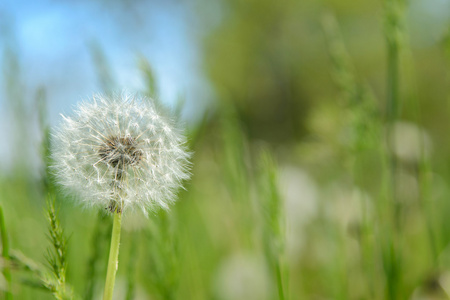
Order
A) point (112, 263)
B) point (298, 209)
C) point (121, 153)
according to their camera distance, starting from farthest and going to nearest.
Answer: point (298, 209) < point (121, 153) < point (112, 263)

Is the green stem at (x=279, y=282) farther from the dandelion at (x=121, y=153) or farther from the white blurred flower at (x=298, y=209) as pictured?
the white blurred flower at (x=298, y=209)

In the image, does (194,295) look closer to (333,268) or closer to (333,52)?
(333,268)

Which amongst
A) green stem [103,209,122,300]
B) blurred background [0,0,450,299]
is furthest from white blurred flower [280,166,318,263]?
green stem [103,209,122,300]

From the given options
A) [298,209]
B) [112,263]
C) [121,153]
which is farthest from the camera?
[298,209]

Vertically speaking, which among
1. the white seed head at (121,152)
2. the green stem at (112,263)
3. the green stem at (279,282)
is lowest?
the green stem at (279,282)

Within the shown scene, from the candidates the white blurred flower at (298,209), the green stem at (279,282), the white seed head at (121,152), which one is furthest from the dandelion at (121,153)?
the white blurred flower at (298,209)

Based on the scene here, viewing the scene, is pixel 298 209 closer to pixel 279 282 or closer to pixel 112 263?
pixel 279 282

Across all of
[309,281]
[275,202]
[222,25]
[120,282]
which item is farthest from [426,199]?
[222,25]

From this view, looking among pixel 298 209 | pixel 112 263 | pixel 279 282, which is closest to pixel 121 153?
pixel 112 263
